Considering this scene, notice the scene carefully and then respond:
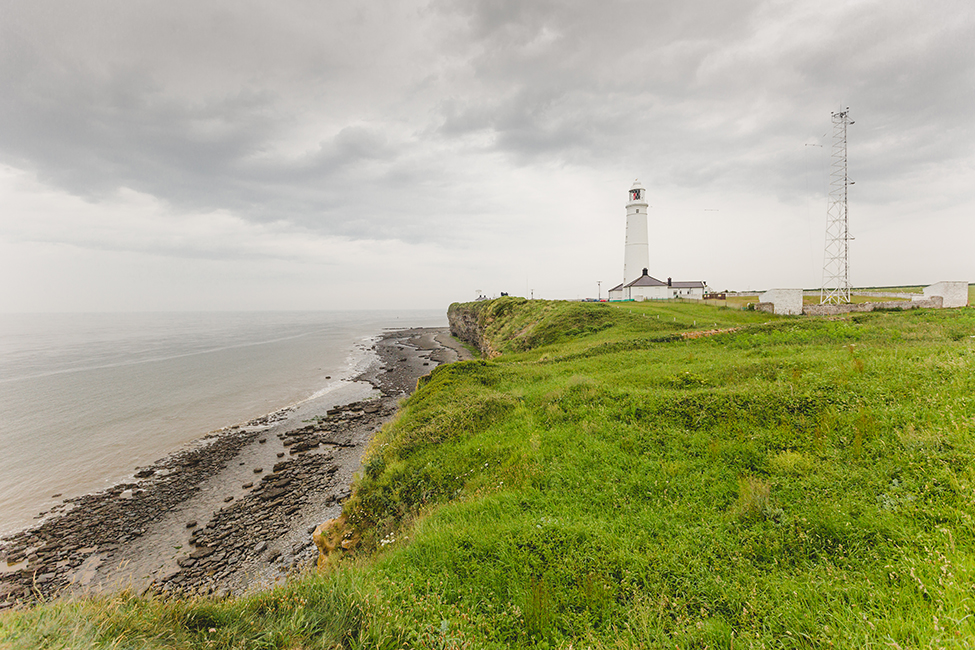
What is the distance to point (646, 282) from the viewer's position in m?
61.3

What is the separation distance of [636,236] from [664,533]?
61.8m

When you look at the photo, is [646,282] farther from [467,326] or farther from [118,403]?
[118,403]

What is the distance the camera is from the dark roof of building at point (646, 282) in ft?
200

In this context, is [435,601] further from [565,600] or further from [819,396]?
[819,396]

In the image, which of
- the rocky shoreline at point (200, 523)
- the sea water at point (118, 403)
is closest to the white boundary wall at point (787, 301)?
the rocky shoreline at point (200, 523)

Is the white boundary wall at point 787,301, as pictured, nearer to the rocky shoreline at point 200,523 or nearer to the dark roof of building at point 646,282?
the dark roof of building at point 646,282

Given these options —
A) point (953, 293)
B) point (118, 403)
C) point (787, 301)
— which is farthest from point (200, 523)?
point (953, 293)

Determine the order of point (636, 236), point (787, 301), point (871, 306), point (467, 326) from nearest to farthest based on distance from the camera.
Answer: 1. point (871, 306)
2. point (787, 301)
3. point (636, 236)
4. point (467, 326)

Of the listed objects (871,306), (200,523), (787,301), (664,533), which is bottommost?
(200,523)

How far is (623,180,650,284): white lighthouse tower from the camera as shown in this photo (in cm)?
5928

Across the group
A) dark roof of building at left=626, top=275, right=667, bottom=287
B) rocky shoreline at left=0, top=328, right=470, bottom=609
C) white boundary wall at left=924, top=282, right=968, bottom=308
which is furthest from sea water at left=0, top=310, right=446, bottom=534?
white boundary wall at left=924, top=282, right=968, bottom=308

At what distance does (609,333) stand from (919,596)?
85.0ft

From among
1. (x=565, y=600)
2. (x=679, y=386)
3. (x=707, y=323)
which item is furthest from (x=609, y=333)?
(x=565, y=600)

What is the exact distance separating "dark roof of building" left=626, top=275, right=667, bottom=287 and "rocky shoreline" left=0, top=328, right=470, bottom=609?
50.3 m
